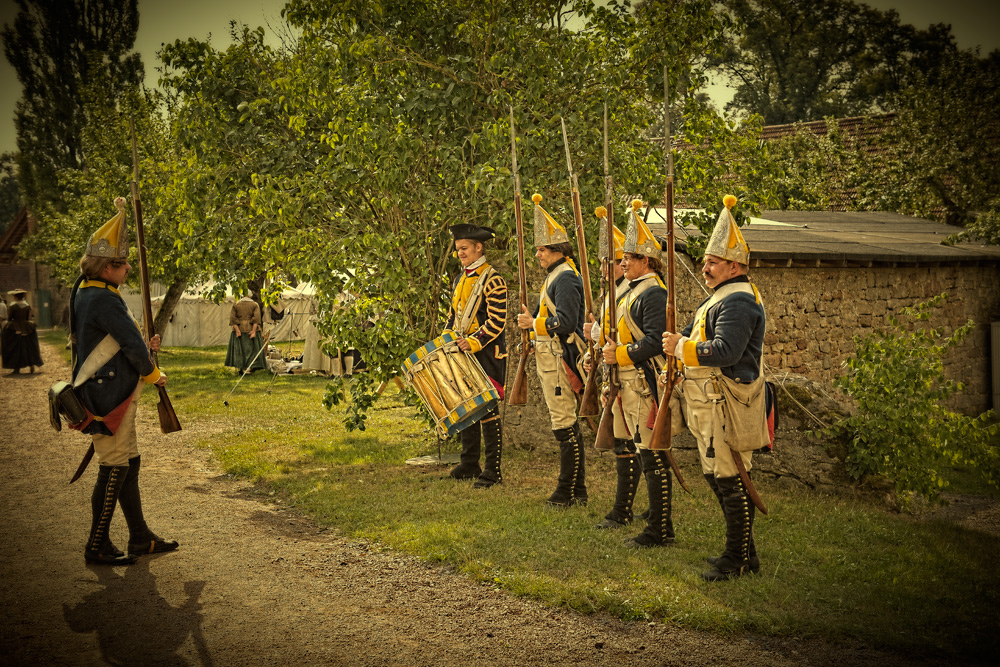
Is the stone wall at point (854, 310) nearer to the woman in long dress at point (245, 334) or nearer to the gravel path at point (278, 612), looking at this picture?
the gravel path at point (278, 612)

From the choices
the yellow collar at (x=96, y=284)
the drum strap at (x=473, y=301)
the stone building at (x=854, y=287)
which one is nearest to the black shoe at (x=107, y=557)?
the yellow collar at (x=96, y=284)

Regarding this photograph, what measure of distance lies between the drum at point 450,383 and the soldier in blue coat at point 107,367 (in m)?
2.46

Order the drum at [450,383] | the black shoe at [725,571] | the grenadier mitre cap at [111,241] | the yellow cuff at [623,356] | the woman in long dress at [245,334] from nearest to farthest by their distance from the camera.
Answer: the black shoe at [725,571] → the grenadier mitre cap at [111,241] → the yellow cuff at [623,356] → the drum at [450,383] → the woman in long dress at [245,334]

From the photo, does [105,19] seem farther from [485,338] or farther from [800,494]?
[800,494]

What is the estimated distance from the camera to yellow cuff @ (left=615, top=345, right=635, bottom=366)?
6.04 metres

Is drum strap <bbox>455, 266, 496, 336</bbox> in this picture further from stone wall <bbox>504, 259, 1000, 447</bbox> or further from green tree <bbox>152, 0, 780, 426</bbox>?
stone wall <bbox>504, 259, 1000, 447</bbox>

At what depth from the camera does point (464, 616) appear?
16.1ft

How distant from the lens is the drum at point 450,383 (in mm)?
7520

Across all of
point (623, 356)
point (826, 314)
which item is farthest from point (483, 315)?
point (826, 314)

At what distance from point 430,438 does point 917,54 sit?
29409 mm

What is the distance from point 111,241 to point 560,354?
141 inches

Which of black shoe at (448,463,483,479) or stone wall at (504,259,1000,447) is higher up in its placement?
stone wall at (504,259,1000,447)

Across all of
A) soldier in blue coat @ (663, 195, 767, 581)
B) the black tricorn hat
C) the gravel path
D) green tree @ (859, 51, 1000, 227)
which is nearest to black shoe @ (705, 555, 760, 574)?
soldier in blue coat @ (663, 195, 767, 581)

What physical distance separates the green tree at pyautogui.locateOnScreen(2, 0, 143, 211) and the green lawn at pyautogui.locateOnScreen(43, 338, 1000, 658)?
66.5 feet
